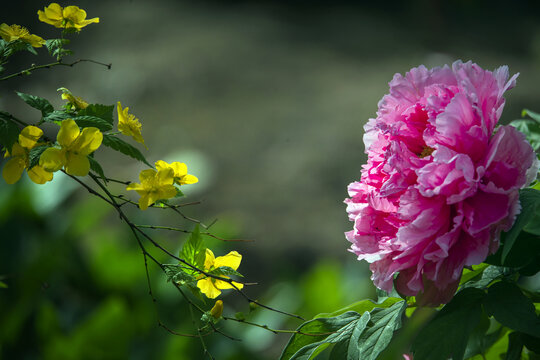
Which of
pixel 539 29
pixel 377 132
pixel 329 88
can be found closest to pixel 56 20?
pixel 377 132

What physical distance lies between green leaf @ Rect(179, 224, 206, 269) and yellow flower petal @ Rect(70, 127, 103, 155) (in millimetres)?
105

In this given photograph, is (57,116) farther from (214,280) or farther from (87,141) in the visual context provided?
(214,280)

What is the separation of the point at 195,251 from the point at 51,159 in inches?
5.1

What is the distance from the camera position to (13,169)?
1.39 feet

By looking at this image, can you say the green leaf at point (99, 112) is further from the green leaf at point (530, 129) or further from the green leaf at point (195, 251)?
the green leaf at point (530, 129)

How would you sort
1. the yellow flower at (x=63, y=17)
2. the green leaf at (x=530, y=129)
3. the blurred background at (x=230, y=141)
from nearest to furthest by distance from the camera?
the yellow flower at (x=63, y=17)
the green leaf at (x=530, y=129)
the blurred background at (x=230, y=141)

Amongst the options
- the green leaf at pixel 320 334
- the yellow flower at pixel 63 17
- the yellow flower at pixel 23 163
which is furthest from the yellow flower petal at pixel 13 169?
the green leaf at pixel 320 334

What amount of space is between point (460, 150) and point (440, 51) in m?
3.85

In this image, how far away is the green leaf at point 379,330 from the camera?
42 cm

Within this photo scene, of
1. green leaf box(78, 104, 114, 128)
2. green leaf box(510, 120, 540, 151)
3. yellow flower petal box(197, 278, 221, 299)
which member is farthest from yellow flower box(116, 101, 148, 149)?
green leaf box(510, 120, 540, 151)

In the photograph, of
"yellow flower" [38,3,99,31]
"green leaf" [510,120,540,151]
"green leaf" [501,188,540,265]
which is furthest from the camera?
"green leaf" [510,120,540,151]

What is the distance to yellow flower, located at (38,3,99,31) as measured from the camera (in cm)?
47

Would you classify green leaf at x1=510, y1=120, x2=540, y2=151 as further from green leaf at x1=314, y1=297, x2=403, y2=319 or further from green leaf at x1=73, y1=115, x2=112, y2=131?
green leaf at x1=73, y1=115, x2=112, y2=131

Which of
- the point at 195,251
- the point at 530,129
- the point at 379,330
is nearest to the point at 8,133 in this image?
the point at 195,251
